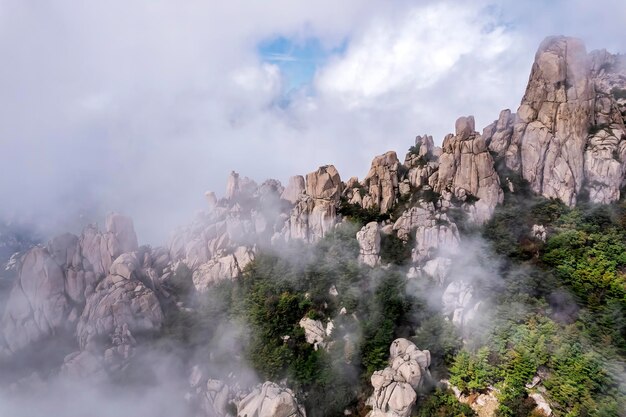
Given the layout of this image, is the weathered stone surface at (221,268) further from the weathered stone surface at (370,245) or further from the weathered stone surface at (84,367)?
the weathered stone surface at (370,245)

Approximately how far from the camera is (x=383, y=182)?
61.3m

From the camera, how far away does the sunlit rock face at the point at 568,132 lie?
54.7 m

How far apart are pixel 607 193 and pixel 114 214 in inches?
2554

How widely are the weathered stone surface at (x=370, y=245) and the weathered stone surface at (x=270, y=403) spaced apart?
18.2 metres

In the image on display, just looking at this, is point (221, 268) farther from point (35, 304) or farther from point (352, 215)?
point (35, 304)

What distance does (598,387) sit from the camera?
3591 cm

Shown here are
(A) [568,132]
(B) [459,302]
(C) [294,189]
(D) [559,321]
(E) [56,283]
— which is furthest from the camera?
(C) [294,189]

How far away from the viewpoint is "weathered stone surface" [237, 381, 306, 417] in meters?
41.9

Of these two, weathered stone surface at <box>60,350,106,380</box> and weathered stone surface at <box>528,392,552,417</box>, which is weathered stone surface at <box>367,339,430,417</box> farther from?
weathered stone surface at <box>60,350,106,380</box>

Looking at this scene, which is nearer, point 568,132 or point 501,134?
point 568,132

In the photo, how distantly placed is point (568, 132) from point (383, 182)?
24.7 metres

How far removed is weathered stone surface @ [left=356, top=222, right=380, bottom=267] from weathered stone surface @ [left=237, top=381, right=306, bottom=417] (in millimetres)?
18191

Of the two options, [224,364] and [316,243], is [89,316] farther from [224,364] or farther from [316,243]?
[316,243]

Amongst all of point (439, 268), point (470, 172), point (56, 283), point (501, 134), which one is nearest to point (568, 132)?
point (501, 134)
